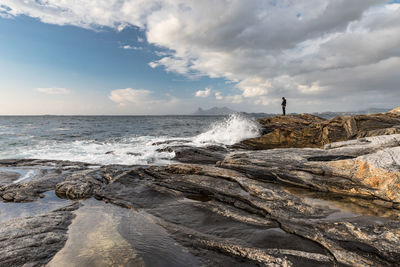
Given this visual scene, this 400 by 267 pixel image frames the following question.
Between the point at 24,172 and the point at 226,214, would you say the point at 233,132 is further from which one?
the point at 24,172

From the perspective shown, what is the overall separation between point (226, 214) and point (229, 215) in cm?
10

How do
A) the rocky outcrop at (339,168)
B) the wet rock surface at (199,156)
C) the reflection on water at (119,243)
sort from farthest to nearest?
the wet rock surface at (199,156), the rocky outcrop at (339,168), the reflection on water at (119,243)

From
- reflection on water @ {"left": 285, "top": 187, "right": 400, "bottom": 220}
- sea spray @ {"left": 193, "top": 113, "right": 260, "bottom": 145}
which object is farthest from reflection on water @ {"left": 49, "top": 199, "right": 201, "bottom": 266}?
sea spray @ {"left": 193, "top": 113, "right": 260, "bottom": 145}

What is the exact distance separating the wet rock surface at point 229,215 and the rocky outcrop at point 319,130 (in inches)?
300

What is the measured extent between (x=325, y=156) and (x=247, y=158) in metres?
3.58

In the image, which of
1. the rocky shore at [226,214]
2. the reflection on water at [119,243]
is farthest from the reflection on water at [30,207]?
the reflection on water at [119,243]

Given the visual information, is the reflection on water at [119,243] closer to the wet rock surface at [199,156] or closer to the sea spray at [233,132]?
the wet rock surface at [199,156]

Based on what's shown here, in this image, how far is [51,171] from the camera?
1112 cm

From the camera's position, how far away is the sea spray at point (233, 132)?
2122 centimetres

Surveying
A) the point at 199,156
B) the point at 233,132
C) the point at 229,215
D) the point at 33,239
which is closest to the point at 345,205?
the point at 229,215

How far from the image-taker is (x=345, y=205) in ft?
20.0

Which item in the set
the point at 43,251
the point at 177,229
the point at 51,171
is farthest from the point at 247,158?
the point at 51,171

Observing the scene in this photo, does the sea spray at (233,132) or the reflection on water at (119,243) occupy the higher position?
the sea spray at (233,132)

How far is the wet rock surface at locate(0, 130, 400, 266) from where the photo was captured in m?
4.13
